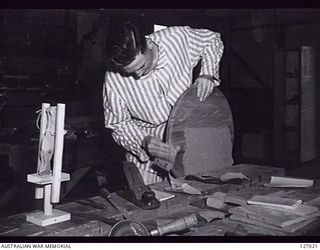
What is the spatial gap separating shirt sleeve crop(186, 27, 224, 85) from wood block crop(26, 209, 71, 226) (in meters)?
1.13

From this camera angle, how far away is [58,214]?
1248mm

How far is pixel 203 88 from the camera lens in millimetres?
1988

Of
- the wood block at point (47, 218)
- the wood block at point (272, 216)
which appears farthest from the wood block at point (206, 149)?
the wood block at point (47, 218)

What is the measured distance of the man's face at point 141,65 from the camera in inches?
73.0

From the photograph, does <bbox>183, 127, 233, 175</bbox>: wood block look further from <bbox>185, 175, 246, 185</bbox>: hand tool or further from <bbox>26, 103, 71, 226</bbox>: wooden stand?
<bbox>26, 103, 71, 226</bbox>: wooden stand

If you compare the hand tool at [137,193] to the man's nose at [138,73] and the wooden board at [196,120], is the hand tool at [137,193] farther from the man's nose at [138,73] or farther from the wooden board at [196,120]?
the man's nose at [138,73]

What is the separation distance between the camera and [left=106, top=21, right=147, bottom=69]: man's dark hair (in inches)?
65.6

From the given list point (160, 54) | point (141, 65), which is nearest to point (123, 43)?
point (141, 65)

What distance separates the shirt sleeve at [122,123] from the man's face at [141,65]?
149mm

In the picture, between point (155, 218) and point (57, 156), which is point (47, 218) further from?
point (155, 218)

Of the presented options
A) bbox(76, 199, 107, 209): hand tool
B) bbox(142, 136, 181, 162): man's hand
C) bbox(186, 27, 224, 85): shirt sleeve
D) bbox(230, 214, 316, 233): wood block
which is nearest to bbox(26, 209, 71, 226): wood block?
bbox(76, 199, 107, 209): hand tool

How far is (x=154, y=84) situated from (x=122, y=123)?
257 millimetres
